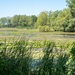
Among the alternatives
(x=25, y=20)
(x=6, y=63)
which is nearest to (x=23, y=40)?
(x=6, y=63)

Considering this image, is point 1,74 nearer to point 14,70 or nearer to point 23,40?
point 14,70

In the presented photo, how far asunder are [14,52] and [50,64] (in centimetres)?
102

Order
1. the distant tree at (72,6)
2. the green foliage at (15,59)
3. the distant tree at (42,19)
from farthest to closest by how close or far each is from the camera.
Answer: the distant tree at (42,19)
the distant tree at (72,6)
the green foliage at (15,59)

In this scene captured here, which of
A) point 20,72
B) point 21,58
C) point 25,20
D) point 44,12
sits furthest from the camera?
point 25,20

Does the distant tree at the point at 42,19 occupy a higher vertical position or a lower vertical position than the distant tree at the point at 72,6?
lower

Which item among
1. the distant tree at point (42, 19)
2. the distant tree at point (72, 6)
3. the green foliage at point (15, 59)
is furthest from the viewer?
the distant tree at point (42, 19)

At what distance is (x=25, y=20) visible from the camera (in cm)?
12900

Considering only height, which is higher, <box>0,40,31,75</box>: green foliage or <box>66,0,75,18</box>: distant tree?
<box>66,0,75,18</box>: distant tree

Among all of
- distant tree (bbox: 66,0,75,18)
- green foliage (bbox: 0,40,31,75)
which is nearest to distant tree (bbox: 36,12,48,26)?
distant tree (bbox: 66,0,75,18)

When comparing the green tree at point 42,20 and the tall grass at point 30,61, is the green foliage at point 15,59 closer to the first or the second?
the tall grass at point 30,61

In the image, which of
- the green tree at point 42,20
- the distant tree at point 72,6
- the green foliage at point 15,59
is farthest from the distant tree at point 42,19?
the green foliage at point 15,59

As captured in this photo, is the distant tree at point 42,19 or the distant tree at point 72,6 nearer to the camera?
the distant tree at point 72,6

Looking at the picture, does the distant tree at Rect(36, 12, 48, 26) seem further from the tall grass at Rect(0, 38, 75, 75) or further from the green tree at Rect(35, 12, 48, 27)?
the tall grass at Rect(0, 38, 75, 75)

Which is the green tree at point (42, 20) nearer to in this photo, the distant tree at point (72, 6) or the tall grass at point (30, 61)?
the distant tree at point (72, 6)
